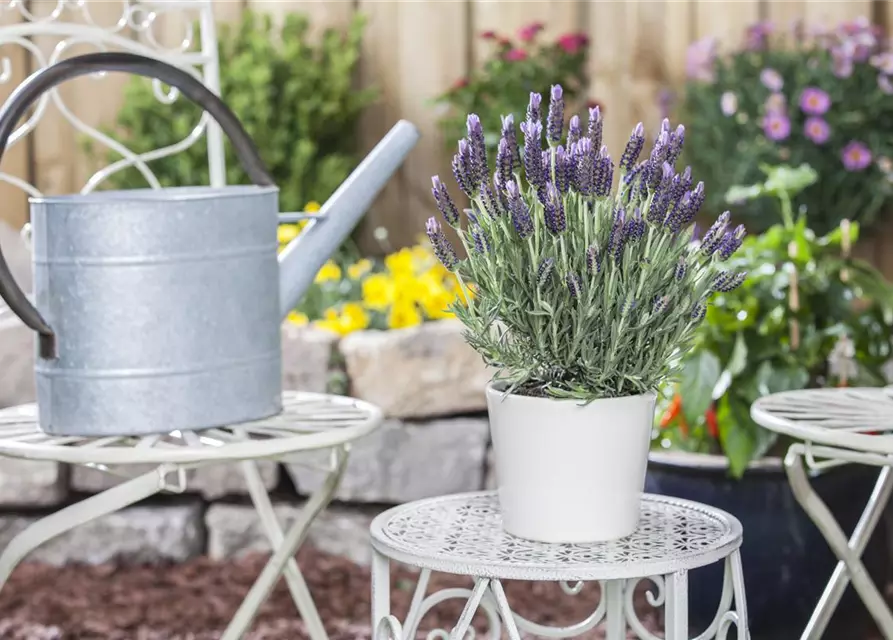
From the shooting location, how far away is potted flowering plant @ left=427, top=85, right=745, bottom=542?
120cm

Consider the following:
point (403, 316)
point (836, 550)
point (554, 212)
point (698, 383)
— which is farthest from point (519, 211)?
point (403, 316)

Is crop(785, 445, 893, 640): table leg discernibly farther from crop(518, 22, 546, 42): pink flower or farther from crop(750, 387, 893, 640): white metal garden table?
crop(518, 22, 546, 42): pink flower

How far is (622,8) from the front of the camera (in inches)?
145

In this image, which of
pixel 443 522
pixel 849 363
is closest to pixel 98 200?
pixel 443 522

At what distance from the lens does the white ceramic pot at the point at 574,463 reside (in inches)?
47.7

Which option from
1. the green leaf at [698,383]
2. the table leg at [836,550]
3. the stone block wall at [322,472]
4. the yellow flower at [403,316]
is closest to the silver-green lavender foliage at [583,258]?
the table leg at [836,550]

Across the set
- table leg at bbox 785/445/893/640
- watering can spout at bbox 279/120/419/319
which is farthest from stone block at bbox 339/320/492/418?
table leg at bbox 785/445/893/640

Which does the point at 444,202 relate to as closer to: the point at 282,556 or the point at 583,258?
the point at 583,258

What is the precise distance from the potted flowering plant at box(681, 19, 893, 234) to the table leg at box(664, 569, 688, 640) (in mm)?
2346

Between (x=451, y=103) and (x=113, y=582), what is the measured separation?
1599 millimetres

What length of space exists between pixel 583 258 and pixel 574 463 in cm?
19

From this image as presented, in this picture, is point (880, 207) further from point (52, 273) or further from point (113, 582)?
point (52, 273)

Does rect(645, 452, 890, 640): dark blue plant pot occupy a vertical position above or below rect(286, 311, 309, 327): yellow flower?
below

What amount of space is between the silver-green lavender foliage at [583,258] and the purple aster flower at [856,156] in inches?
88.6
